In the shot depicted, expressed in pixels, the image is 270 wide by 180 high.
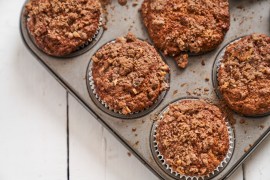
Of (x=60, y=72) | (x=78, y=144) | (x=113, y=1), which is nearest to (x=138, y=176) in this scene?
(x=78, y=144)

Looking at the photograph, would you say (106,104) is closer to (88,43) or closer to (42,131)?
(88,43)

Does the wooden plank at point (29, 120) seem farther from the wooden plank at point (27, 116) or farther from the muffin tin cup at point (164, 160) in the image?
the muffin tin cup at point (164, 160)

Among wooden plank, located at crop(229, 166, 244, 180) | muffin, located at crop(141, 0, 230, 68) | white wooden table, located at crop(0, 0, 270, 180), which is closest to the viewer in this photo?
muffin, located at crop(141, 0, 230, 68)

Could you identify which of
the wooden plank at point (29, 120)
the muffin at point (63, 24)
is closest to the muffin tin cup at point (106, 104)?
the muffin at point (63, 24)

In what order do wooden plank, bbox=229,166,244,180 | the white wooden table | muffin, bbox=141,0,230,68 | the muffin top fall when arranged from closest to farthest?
the muffin top → muffin, bbox=141,0,230,68 → wooden plank, bbox=229,166,244,180 → the white wooden table

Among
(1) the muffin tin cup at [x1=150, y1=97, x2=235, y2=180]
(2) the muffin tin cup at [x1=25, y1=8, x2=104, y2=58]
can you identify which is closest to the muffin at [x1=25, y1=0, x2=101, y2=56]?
(2) the muffin tin cup at [x1=25, y1=8, x2=104, y2=58]

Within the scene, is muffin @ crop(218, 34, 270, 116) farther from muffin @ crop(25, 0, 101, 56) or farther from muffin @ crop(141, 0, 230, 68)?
muffin @ crop(25, 0, 101, 56)

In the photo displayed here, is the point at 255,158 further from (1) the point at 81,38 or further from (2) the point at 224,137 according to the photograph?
(1) the point at 81,38

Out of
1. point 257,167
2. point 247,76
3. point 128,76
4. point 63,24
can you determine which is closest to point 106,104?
point 128,76

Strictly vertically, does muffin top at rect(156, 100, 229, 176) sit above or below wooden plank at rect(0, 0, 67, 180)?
Result: above
